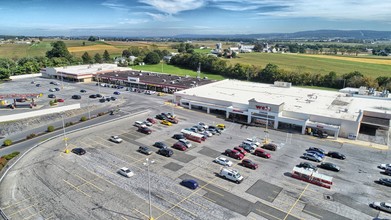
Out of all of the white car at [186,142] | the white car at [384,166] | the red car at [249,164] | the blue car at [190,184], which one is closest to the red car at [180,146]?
the white car at [186,142]

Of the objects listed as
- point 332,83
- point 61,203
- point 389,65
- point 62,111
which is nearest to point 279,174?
point 61,203

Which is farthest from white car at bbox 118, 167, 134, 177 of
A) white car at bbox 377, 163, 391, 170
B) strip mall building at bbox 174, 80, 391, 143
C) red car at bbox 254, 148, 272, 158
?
white car at bbox 377, 163, 391, 170

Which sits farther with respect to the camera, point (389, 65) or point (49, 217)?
point (389, 65)

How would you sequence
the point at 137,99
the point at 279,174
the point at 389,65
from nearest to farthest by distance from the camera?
the point at 279,174
the point at 137,99
the point at 389,65

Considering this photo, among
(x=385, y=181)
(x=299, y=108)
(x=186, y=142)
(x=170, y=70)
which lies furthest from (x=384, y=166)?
(x=170, y=70)

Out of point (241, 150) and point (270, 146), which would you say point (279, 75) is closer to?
point (270, 146)

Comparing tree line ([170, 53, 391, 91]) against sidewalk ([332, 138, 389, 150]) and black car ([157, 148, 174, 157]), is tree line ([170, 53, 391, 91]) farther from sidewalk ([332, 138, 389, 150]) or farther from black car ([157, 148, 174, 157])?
black car ([157, 148, 174, 157])

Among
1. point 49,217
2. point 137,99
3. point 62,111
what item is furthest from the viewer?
point 137,99

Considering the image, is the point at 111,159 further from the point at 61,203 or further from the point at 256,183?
the point at 256,183
